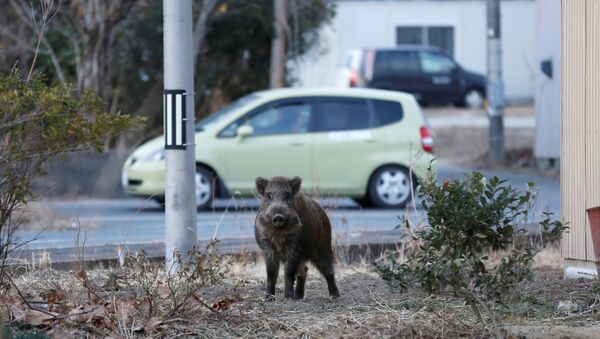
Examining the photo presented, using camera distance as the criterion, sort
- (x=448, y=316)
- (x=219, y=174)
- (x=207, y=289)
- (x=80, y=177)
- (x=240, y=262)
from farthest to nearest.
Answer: (x=80, y=177) → (x=219, y=174) → (x=240, y=262) → (x=207, y=289) → (x=448, y=316)

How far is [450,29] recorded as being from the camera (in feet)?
137

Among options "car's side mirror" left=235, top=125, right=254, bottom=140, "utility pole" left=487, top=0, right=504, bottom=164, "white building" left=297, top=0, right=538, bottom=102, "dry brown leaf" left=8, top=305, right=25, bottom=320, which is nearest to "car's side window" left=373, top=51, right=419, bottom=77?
"white building" left=297, top=0, right=538, bottom=102

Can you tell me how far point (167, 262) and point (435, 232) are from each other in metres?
2.81

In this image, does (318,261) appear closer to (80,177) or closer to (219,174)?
(219,174)

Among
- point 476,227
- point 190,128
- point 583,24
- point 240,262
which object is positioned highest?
point 583,24

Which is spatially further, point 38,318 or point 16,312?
point 16,312

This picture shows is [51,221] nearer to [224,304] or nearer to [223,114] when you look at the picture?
[223,114]

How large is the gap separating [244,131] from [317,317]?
33.0ft

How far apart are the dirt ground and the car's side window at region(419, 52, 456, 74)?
28.0 m

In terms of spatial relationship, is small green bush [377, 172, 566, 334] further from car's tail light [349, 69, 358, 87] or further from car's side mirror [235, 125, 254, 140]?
car's tail light [349, 69, 358, 87]

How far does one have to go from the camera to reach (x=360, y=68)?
115ft

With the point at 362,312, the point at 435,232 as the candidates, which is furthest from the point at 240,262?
the point at 435,232

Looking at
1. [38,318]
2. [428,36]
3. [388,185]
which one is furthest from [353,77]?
[38,318]

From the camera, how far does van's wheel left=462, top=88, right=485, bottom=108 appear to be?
120 ft
